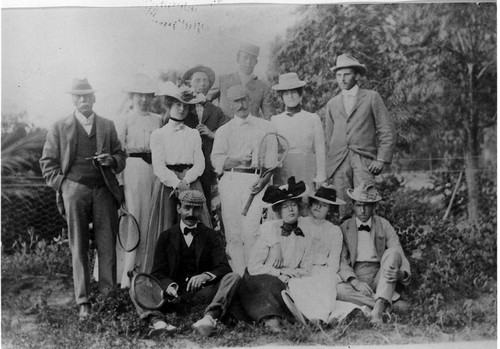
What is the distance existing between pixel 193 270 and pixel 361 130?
209 cm

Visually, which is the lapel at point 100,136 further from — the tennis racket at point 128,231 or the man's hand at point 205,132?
the man's hand at point 205,132

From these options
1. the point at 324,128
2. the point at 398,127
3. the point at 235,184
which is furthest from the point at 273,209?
the point at 398,127

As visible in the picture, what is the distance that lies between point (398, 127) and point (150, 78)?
7.99ft

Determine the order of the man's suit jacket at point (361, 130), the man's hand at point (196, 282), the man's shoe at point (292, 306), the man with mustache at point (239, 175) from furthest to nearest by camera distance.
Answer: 1. the man's suit jacket at point (361, 130)
2. the man with mustache at point (239, 175)
3. the man's shoe at point (292, 306)
4. the man's hand at point (196, 282)

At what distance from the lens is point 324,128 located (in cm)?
751

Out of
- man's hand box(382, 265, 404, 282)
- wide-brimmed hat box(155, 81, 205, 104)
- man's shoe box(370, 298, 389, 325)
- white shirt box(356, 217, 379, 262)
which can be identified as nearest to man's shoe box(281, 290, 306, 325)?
man's shoe box(370, 298, 389, 325)

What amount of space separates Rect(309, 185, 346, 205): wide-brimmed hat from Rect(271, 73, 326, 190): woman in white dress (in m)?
0.06

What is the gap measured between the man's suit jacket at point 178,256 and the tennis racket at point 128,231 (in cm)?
26

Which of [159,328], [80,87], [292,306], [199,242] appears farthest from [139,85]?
[292,306]

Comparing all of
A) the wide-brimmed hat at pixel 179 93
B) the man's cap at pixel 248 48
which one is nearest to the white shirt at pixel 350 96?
the man's cap at pixel 248 48

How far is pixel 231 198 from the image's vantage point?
7383 millimetres

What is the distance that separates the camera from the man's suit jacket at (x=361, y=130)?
24.6ft

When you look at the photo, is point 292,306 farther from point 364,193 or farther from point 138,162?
point 138,162

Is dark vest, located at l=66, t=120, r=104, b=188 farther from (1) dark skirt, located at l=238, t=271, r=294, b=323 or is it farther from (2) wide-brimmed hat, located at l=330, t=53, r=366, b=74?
(2) wide-brimmed hat, located at l=330, t=53, r=366, b=74
